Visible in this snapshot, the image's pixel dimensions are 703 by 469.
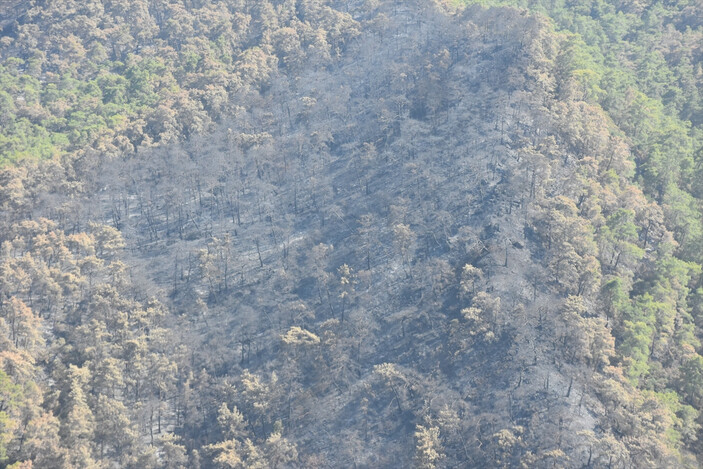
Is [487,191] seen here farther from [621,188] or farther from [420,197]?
[621,188]

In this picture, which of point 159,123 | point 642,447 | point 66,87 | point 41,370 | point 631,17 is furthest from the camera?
point 631,17

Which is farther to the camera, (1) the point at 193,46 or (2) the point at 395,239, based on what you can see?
(1) the point at 193,46

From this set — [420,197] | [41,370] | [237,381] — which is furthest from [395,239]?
[41,370]

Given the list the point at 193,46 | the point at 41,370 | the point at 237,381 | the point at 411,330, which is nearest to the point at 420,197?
the point at 411,330

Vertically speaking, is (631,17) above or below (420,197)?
above

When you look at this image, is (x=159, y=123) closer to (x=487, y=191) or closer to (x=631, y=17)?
(x=487, y=191)

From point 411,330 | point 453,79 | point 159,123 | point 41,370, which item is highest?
point 453,79

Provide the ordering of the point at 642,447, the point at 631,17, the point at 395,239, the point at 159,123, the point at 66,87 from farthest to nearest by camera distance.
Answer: the point at 631,17
the point at 66,87
the point at 159,123
the point at 395,239
the point at 642,447
